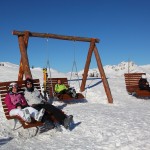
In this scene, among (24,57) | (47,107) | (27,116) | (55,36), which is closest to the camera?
(27,116)

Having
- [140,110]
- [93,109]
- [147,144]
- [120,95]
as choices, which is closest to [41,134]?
[147,144]

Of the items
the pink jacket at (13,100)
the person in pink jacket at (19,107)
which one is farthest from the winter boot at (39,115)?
the pink jacket at (13,100)

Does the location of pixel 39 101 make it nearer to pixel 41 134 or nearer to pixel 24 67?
pixel 41 134

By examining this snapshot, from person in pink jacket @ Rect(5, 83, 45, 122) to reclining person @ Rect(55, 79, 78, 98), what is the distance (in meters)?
3.24

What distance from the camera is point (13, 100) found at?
28.5ft

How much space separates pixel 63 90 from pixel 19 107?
168 inches

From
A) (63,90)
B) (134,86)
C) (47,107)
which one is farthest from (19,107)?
(134,86)

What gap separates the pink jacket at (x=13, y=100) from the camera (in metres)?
8.48

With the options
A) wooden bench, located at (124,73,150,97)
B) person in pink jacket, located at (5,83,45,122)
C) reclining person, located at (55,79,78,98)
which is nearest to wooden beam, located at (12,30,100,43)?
reclining person, located at (55,79,78,98)

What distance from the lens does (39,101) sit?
9.05m

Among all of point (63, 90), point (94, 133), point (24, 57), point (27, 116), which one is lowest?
point (94, 133)

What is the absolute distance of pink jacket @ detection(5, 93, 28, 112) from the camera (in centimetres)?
848

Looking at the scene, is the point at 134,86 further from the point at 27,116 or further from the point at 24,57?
the point at 27,116

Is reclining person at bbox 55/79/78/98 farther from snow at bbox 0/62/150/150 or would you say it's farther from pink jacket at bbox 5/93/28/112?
pink jacket at bbox 5/93/28/112
